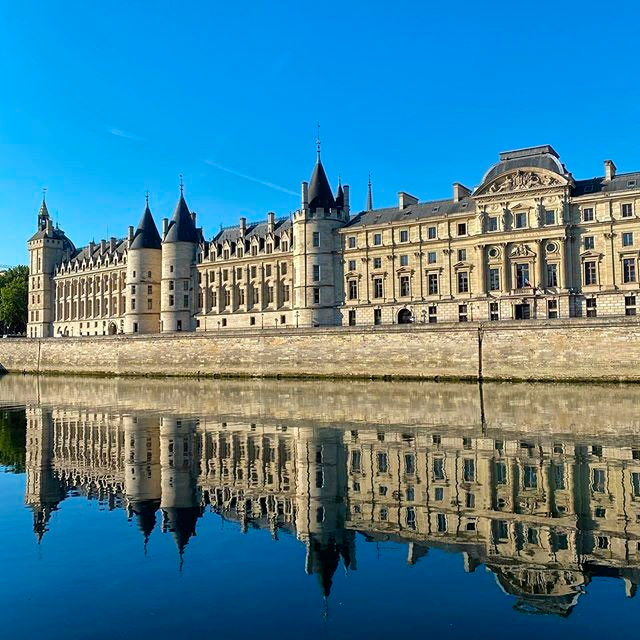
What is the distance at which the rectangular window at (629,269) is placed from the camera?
52388 mm

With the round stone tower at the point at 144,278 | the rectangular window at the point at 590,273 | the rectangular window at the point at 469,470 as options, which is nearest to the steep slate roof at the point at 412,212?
the rectangular window at the point at 590,273

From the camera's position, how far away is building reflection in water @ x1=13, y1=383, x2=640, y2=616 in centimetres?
1109

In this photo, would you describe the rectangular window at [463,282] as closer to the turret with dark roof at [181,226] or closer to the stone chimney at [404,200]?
the stone chimney at [404,200]

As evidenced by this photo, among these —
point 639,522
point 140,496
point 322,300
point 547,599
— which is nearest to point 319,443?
point 140,496

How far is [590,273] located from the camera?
178 ft

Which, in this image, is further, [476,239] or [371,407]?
[476,239]

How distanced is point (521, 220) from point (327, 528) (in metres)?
48.5

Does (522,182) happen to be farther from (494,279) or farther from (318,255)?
(318,255)

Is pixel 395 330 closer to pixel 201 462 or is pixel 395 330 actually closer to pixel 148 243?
pixel 201 462

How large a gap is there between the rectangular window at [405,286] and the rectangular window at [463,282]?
508 centimetres

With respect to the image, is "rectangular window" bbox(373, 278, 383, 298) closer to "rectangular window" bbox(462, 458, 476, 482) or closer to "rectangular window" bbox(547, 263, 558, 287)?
"rectangular window" bbox(547, 263, 558, 287)

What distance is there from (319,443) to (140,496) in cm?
688

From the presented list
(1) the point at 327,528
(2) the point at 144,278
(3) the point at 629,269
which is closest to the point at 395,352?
(3) the point at 629,269

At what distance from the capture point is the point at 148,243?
81500 mm
